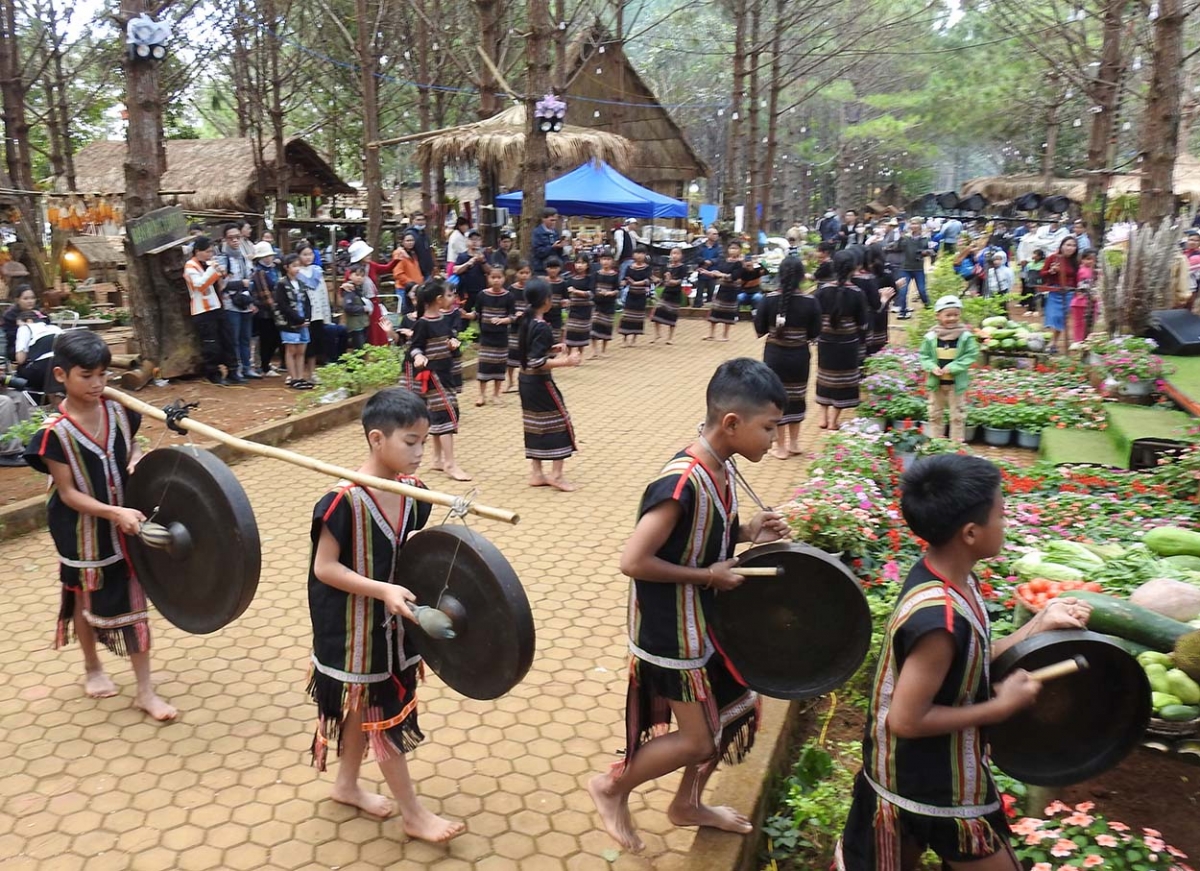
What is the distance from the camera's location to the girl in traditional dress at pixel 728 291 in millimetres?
15398

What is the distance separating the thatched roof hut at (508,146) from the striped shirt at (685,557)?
13921 mm

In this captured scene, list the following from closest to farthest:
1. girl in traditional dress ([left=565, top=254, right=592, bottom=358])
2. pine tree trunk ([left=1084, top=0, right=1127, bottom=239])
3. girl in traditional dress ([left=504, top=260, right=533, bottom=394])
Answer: girl in traditional dress ([left=504, top=260, right=533, bottom=394]) → girl in traditional dress ([left=565, top=254, right=592, bottom=358]) → pine tree trunk ([left=1084, top=0, right=1127, bottom=239])

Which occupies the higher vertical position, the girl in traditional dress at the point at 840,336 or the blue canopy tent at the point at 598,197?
the blue canopy tent at the point at 598,197

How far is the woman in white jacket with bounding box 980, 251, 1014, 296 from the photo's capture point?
56.0 feet

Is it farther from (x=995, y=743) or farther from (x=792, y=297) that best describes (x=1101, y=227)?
(x=995, y=743)

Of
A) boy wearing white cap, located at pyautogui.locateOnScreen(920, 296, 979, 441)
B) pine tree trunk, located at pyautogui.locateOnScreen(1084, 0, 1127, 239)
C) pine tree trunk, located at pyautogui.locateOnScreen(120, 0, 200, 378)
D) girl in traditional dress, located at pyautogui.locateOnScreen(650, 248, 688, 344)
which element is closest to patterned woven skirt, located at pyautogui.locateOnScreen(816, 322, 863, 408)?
boy wearing white cap, located at pyautogui.locateOnScreen(920, 296, 979, 441)

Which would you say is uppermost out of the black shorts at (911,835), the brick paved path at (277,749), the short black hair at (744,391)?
the short black hair at (744,391)

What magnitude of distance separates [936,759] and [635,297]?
13269 mm

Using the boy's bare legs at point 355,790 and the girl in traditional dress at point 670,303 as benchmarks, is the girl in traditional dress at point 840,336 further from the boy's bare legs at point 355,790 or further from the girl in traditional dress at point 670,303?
the girl in traditional dress at point 670,303

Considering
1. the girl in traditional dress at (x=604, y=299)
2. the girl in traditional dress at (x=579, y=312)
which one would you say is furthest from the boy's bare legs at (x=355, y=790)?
the girl in traditional dress at (x=604, y=299)

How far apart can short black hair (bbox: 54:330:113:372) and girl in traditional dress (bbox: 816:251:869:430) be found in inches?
255

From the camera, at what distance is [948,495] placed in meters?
2.27

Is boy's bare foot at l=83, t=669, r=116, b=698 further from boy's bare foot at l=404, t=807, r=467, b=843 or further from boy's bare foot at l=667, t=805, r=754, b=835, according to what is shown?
boy's bare foot at l=667, t=805, r=754, b=835

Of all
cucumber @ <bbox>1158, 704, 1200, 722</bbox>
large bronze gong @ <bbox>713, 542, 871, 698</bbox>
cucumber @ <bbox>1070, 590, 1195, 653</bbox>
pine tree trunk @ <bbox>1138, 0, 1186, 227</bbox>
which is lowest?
cucumber @ <bbox>1158, 704, 1200, 722</bbox>
